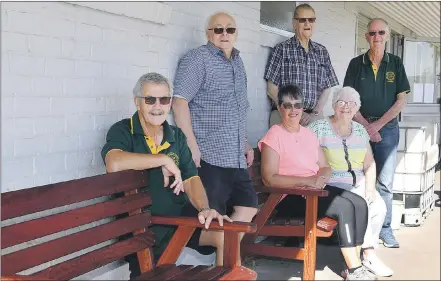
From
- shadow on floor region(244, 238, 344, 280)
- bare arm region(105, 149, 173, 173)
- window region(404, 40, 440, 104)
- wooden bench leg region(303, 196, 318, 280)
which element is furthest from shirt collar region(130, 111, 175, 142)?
window region(404, 40, 440, 104)

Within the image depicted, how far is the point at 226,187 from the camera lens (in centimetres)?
345

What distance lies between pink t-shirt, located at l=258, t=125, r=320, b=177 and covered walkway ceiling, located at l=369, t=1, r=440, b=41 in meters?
4.78

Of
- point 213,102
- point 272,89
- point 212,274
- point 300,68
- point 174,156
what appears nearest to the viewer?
point 212,274

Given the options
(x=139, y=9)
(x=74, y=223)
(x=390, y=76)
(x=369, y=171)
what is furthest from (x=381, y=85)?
(x=74, y=223)

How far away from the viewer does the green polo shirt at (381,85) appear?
15.7 feet

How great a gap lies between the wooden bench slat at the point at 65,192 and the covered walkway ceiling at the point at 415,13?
20.4ft

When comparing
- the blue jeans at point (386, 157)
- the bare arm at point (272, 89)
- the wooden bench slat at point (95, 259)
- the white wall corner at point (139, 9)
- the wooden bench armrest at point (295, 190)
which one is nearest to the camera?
the wooden bench slat at point (95, 259)

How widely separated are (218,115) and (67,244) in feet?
4.33

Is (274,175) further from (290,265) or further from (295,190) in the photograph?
(290,265)

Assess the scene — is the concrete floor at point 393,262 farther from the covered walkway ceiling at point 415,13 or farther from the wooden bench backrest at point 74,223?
the covered walkway ceiling at point 415,13

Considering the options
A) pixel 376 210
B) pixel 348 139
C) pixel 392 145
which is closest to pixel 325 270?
pixel 376 210

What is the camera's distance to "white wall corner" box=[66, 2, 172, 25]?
292cm

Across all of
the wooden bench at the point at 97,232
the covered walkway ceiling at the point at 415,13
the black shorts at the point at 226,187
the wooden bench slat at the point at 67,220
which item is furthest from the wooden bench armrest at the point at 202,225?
the covered walkway ceiling at the point at 415,13

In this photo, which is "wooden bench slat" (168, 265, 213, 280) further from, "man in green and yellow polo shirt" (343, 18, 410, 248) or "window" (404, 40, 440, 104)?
"window" (404, 40, 440, 104)
